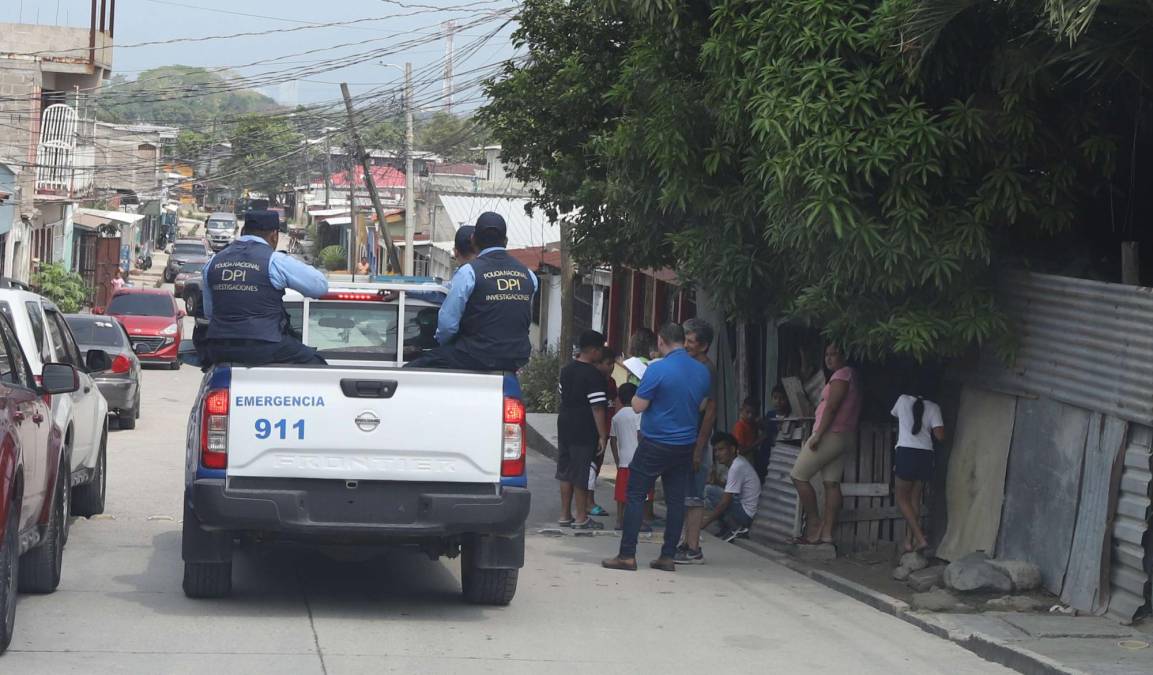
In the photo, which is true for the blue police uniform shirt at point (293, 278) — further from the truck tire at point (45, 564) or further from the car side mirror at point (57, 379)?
the truck tire at point (45, 564)

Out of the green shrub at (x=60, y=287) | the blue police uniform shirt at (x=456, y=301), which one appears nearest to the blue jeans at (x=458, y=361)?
the blue police uniform shirt at (x=456, y=301)

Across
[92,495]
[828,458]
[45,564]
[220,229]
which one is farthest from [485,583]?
[220,229]

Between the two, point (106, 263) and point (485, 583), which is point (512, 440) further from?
point (106, 263)

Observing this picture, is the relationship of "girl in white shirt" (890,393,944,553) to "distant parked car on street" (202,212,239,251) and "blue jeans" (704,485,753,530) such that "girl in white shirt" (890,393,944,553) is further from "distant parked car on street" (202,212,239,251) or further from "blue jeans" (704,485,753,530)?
"distant parked car on street" (202,212,239,251)

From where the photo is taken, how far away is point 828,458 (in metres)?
11.0

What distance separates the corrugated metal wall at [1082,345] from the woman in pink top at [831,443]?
1.30 m

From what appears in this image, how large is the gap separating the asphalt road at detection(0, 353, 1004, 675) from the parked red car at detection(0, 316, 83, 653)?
0.74 feet

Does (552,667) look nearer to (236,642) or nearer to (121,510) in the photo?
(236,642)

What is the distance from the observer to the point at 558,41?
15898mm

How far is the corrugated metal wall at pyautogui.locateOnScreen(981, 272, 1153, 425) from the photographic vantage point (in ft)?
26.6

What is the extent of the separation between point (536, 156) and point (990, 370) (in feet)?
24.7

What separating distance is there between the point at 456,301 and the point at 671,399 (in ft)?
7.41

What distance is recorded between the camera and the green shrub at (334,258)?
6862 cm

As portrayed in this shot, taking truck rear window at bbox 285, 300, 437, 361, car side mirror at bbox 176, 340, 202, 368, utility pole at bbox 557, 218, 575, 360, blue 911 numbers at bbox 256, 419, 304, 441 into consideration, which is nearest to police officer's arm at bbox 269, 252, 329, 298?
car side mirror at bbox 176, 340, 202, 368
